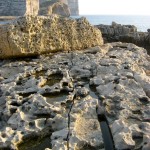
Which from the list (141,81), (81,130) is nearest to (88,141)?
(81,130)

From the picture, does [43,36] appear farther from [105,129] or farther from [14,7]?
[14,7]

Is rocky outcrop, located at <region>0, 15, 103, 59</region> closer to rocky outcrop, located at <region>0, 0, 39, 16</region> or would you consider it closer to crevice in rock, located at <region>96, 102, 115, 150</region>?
crevice in rock, located at <region>96, 102, 115, 150</region>

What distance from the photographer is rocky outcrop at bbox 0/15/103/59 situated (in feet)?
24.7

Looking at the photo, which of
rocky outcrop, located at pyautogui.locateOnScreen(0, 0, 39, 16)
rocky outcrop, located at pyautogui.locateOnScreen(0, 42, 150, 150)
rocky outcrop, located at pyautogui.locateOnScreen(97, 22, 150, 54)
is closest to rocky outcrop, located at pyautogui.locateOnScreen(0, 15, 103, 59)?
rocky outcrop, located at pyautogui.locateOnScreen(0, 42, 150, 150)

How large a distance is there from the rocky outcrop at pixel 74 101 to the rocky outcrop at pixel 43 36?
1.15 feet

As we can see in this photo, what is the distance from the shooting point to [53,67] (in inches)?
267

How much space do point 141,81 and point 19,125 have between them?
2.31 m

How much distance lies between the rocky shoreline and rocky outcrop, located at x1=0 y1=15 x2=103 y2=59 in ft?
0.07

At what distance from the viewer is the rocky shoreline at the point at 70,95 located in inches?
159

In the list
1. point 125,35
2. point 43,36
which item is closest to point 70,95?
point 43,36

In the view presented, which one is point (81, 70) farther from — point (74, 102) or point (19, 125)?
point (19, 125)

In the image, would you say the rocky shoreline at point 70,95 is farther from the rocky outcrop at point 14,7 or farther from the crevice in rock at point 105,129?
the rocky outcrop at point 14,7

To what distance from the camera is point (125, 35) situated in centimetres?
1330

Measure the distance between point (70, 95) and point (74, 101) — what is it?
19cm
